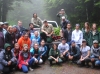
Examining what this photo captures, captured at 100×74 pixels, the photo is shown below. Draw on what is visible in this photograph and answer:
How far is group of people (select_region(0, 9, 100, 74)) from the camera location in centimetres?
1002

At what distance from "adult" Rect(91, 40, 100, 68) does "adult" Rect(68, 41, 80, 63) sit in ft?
2.69

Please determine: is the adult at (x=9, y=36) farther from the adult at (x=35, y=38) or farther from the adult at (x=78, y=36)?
the adult at (x=78, y=36)

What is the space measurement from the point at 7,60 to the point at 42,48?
2.53 meters

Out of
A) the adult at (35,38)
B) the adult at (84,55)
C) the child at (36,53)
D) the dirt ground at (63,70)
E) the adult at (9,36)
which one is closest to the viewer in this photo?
the dirt ground at (63,70)

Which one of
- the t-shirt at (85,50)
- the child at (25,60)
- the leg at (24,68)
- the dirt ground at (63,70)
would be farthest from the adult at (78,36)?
the leg at (24,68)

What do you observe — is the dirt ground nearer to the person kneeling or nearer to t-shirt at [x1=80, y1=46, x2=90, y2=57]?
the person kneeling

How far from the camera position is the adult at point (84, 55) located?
35.7ft

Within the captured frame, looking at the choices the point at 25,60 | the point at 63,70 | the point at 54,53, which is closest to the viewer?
the point at 25,60

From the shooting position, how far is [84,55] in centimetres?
1117

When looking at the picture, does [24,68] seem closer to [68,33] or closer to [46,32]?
[46,32]

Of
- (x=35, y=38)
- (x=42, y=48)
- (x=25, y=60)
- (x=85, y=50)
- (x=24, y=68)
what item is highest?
(x=35, y=38)

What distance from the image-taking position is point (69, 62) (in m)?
11.8

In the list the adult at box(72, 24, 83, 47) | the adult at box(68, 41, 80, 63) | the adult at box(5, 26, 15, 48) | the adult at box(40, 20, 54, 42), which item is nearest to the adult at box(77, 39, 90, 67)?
the adult at box(68, 41, 80, 63)

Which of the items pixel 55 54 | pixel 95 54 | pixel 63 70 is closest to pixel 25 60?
pixel 55 54
